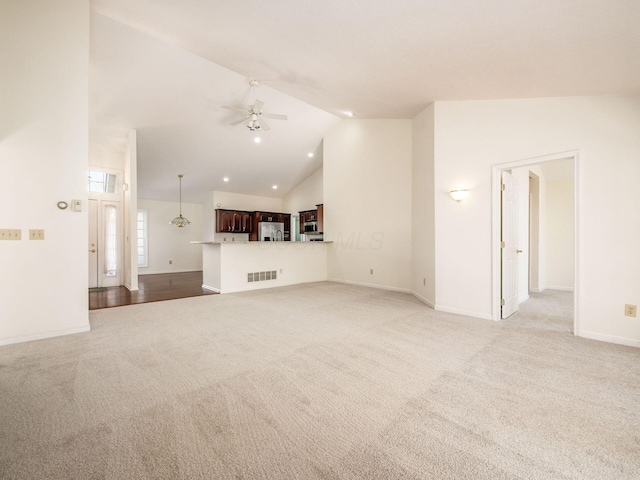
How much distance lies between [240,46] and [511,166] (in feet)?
12.8

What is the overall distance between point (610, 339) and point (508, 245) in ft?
4.81

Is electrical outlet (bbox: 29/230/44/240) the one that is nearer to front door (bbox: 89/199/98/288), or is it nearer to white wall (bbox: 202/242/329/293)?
white wall (bbox: 202/242/329/293)

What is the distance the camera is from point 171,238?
9.77 metres

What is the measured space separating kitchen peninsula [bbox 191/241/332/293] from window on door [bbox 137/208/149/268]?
12.8 feet

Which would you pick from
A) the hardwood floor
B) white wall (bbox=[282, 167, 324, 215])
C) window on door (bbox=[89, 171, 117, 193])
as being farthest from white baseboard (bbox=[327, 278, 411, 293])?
window on door (bbox=[89, 171, 117, 193])

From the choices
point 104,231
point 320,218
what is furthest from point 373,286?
point 104,231

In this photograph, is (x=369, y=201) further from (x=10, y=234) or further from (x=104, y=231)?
(x=104, y=231)

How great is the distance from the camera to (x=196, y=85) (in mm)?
5016

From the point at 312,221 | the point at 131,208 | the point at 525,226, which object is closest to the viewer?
the point at 525,226

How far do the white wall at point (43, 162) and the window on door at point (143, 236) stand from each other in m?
6.60

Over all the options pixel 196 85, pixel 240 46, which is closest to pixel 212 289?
pixel 196 85

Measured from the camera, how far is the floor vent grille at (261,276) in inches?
244

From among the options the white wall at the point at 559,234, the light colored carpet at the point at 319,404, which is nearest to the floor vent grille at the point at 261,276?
the light colored carpet at the point at 319,404

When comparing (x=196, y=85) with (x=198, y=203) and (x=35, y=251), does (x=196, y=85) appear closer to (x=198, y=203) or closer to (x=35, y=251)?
(x=35, y=251)
